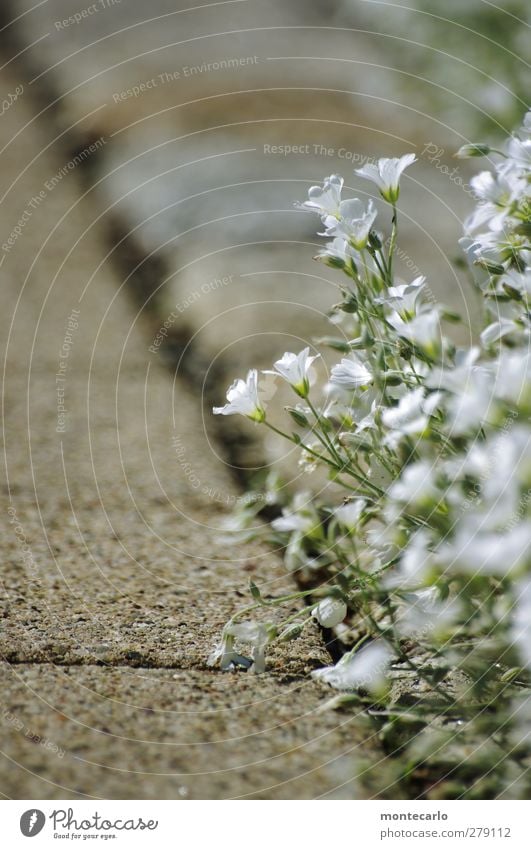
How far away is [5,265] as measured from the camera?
2.93 m

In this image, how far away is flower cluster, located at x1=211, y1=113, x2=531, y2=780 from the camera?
0.92 metres

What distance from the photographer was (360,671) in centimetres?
106

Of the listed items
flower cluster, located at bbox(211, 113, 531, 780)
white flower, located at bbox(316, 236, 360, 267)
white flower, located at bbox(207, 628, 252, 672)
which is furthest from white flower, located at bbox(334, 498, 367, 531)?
white flower, located at bbox(316, 236, 360, 267)

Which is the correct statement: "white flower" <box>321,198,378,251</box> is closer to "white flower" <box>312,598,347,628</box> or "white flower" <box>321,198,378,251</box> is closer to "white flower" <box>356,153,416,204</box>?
"white flower" <box>356,153,416,204</box>

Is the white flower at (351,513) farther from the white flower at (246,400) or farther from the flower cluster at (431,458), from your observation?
the white flower at (246,400)

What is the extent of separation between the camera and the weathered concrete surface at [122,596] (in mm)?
1035

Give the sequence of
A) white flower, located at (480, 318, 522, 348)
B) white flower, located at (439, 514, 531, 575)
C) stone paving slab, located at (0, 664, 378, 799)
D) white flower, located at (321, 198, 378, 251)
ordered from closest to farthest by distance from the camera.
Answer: white flower, located at (439, 514, 531, 575) → stone paving slab, located at (0, 664, 378, 799) → white flower, located at (321, 198, 378, 251) → white flower, located at (480, 318, 522, 348)

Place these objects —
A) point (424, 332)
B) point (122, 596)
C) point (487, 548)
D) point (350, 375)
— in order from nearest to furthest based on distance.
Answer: point (487, 548)
point (424, 332)
point (350, 375)
point (122, 596)

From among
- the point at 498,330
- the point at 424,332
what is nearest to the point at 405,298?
the point at 424,332

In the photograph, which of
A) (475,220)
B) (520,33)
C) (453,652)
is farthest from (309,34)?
(453,652)

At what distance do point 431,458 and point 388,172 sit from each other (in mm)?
394

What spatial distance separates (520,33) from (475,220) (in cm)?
243

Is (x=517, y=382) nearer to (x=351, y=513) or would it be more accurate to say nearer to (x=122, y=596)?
(x=351, y=513)

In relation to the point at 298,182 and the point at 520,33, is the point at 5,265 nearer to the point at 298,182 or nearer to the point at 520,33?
the point at 298,182
